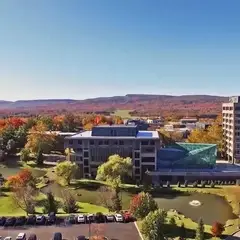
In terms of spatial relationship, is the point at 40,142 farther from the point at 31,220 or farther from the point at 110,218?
the point at 110,218

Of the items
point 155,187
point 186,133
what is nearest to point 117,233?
point 155,187

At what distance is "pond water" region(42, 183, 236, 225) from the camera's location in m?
35.6

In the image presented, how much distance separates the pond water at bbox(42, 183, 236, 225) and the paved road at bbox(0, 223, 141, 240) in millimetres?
8848

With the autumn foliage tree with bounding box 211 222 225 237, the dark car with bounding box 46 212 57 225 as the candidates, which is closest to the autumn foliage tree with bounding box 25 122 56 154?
the dark car with bounding box 46 212 57 225

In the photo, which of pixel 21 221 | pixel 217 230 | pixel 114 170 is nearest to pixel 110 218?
pixel 21 221

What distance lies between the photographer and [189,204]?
40.0 metres

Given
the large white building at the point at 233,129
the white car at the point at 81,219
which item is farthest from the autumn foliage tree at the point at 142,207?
the large white building at the point at 233,129

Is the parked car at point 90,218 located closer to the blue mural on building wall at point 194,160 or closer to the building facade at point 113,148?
the building facade at point 113,148

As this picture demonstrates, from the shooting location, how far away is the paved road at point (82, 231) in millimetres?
27719

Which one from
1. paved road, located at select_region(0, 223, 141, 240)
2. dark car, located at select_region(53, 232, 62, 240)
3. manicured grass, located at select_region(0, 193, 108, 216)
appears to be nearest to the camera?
dark car, located at select_region(53, 232, 62, 240)

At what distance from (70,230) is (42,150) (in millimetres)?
39257

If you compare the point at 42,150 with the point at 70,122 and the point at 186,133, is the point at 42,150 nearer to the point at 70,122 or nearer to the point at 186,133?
the point at 70,122

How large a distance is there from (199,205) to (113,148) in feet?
57.8

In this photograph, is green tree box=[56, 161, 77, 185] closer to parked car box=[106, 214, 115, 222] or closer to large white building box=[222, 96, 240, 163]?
parked car box=[106, 214, 115, 222]
